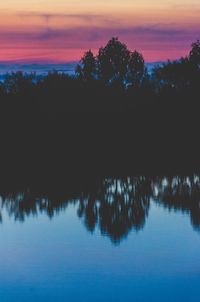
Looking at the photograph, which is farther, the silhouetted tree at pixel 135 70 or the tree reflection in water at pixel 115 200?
the silhouetted tree at pixel 135 70

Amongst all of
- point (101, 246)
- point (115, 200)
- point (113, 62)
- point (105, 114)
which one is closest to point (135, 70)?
point (113, 62)

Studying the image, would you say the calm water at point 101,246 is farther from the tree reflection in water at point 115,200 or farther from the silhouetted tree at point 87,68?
the silhouetted tree at point 87,68

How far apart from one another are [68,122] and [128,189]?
1063 inches

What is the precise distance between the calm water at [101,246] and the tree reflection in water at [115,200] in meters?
0.04

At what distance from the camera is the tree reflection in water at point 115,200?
1814 centimetres

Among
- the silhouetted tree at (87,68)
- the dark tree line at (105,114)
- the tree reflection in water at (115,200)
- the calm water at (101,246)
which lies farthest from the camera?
the silhouetted tree at (87,68)

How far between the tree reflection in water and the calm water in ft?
0.12

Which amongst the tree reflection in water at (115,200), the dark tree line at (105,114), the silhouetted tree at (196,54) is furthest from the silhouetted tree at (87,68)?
the tree reflection in water at (115,200)

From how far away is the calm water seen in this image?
11719 mm

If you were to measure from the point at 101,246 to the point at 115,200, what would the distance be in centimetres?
738

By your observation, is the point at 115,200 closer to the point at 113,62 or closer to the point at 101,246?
the point at 101,246

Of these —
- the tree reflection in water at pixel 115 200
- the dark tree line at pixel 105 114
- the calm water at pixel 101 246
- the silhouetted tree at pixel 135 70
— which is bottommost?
the calm water at pixel 101 246

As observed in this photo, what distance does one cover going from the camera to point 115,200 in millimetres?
22516

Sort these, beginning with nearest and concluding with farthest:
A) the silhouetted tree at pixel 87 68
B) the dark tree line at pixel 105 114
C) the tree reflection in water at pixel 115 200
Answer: the tree reflection in water at pixel 115 200, the dark tree line at pixel 105 114, the silhouetted tree at pixel 87 68
